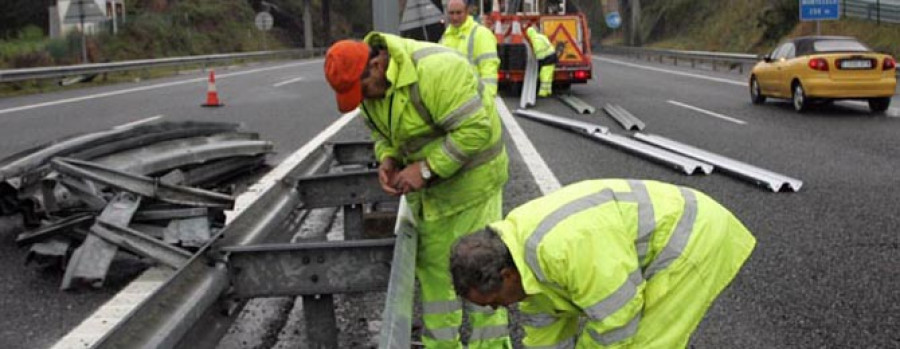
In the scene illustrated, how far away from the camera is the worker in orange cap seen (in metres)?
3.65

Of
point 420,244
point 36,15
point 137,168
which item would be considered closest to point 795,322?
point 420,244

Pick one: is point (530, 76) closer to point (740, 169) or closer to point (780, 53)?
point (780, 53)

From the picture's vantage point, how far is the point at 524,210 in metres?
2.84

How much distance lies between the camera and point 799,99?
51.2ft

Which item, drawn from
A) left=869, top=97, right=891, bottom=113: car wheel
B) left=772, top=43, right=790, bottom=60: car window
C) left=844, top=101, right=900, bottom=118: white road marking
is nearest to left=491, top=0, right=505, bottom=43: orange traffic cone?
left=772, top=43, right=790, bottom=60: car window

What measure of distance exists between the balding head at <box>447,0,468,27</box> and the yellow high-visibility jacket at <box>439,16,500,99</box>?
55 millimetres

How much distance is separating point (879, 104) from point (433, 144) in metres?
13.5

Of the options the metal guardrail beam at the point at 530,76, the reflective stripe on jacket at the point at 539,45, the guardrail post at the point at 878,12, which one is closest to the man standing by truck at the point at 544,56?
the reflective stripe on jacket at the point at 539,45

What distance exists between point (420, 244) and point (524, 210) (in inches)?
58.8

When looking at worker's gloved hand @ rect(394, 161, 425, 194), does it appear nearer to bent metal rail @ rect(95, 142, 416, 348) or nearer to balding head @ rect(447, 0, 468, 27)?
bent metal rail @ rect(95, 142, 416, 348)

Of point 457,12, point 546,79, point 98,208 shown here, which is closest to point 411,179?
point 98,208

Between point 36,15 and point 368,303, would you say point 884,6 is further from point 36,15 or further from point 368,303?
point 36,15

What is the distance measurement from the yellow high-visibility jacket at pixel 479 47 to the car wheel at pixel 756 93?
1015 centimetres

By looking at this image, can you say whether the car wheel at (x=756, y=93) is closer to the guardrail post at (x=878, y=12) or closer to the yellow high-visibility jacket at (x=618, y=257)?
the yellow high-visibility jacket at (x=618, y=257)
